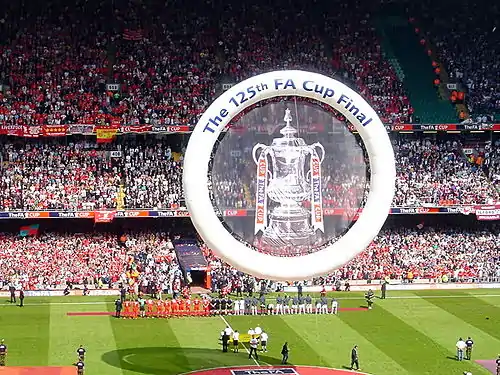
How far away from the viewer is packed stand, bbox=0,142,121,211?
50.2 metres

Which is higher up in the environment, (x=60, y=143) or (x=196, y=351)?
(x=60, y=143)

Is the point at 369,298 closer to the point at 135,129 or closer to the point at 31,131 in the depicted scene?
the point at 135,129

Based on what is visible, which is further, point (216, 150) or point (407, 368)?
point (407, 368)

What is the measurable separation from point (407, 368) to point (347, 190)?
650 cm

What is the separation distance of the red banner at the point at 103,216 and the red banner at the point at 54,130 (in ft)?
13.9

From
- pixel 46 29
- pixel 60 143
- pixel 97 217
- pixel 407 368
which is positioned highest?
pixel 46 29

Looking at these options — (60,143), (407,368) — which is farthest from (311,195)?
(60,143)

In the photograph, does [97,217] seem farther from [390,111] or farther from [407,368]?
[407,368]

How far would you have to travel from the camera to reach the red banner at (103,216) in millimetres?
49688

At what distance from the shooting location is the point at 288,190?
31.7m

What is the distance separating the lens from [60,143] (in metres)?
52.9

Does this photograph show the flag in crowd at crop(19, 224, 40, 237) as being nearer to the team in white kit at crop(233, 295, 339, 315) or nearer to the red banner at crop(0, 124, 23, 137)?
the red banner at crop(0, 124, 23, 137)

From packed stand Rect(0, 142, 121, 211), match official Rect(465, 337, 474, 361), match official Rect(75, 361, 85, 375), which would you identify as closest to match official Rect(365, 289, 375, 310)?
match official Rect(465, 337, 474, 361)

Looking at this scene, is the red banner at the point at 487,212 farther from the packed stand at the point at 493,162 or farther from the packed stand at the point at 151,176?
the packed stand at the point at 151,176
